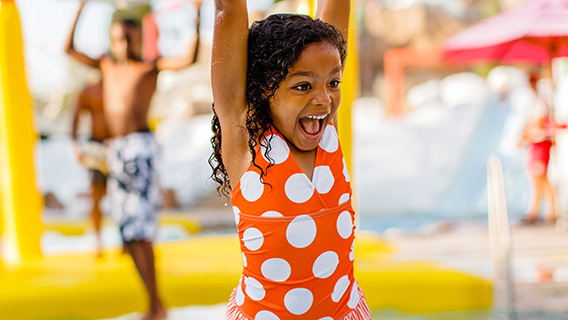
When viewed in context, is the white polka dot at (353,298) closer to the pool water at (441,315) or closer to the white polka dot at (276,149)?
the white polka dot at (276,149)

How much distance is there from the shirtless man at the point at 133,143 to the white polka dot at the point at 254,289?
2378mm

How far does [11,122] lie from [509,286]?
10.6 ft

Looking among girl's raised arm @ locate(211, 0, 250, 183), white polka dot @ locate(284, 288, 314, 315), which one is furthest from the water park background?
white polka dot @ locate(284, 288, 314, 315)

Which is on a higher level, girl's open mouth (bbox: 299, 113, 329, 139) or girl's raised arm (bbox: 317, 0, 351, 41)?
girl's raised arm (bbox: 317, 0, 351, 41)

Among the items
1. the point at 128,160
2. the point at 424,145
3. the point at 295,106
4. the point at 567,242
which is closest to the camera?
the point at 295,106

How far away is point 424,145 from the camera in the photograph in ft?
31.1

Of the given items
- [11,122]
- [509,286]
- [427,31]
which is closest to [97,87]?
[11,122]

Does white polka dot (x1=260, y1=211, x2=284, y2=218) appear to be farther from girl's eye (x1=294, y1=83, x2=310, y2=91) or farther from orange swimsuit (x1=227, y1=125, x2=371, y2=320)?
girl's eye (x1=294, y1=83, x2=310, y2=91)

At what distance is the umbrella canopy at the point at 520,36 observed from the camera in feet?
16.7

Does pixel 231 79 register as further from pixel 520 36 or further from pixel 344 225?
pixel 520 36

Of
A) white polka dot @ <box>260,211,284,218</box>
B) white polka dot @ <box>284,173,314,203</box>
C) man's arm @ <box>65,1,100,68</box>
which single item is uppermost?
man's arm @ <box>65,1,100,68</box>

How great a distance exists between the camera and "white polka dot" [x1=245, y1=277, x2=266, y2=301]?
1298 millimetres

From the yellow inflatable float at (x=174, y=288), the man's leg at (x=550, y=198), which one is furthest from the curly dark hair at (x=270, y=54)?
the man's leg at (x=550, y=198)

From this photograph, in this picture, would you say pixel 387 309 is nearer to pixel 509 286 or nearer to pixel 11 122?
pixel 509 286
